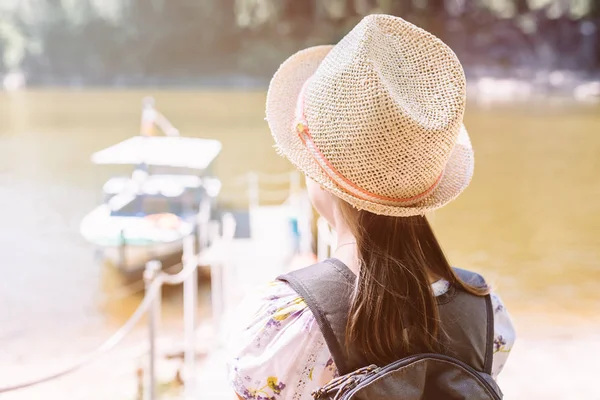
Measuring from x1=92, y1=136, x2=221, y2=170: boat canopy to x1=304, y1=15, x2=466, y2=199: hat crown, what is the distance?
4.22 meters

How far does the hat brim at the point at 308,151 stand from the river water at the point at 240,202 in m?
0.14

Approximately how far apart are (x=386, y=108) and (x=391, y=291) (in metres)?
0.14

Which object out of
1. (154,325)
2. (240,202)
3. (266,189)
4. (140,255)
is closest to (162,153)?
(140,255)

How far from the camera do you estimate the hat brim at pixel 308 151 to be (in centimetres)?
53

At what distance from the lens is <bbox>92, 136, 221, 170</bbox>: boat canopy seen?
190 inches

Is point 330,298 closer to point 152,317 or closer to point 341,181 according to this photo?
point 341,181

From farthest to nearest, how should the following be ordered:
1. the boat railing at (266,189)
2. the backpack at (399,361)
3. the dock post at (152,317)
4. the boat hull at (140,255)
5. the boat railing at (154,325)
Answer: the boat railing at (266,189) < the boat hull at (140,255) < the dock post at (152,317) < the boat railing at (154,325) < the backpack at (399,361)

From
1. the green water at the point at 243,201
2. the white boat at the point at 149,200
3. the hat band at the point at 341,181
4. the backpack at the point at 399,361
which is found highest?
the hat band at the point at 341,181

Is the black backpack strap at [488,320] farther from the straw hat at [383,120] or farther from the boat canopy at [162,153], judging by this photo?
the boat canopy at [162,153]

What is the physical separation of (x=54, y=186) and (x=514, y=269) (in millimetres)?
7201

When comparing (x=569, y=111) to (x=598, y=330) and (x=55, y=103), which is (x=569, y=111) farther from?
(x=598, y=330)

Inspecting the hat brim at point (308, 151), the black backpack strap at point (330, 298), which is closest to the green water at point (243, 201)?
the hat brim at point (308, 151)

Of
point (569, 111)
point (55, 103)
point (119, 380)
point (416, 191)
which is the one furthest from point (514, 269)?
point (55, 103)

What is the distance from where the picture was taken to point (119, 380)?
10.3 feet
